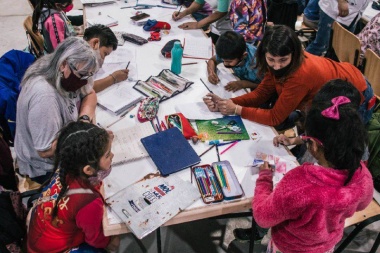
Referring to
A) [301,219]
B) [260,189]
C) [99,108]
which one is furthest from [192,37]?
[301,219]

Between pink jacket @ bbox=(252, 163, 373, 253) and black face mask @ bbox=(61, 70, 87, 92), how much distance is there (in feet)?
3.40

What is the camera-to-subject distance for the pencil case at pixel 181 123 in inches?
74.4

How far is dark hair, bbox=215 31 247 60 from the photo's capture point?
7.39 feet

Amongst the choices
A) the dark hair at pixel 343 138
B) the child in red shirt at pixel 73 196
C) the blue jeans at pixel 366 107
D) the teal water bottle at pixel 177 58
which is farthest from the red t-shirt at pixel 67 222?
the blue jeans at pixel 366 107

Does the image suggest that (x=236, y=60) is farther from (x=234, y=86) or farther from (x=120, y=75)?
(x=120, y=75)

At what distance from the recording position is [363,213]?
182 cm

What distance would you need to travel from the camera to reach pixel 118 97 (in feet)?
7.17

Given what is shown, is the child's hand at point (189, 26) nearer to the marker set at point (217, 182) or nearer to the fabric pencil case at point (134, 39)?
the fabric pencil case at point (134, 39)

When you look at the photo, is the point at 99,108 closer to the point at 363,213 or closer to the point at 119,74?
the point at 119,74

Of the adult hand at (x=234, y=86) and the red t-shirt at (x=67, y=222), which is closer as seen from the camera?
the red t-shirt at (x=67, y=222)

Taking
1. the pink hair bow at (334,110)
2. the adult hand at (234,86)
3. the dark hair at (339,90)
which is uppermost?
the pink hair bow at (334,110)

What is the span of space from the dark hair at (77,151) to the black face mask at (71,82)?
1.24ft

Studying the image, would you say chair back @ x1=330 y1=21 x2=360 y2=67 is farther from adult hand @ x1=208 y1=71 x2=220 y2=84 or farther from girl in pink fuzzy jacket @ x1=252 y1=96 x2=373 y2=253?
girl in pink fuzzy jacket @ x1=252 y1=96 x2=373 y2=253

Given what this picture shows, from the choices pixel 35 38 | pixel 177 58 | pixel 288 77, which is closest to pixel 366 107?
pixel 288 77
